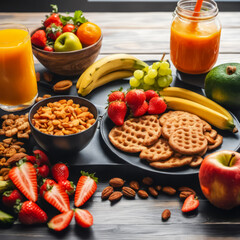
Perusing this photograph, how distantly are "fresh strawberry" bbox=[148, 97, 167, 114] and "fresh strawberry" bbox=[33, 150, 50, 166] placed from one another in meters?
0.49

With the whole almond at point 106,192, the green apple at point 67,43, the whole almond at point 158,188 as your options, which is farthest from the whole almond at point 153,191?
the green apple at point 67,43

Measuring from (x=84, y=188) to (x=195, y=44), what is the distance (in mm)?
897

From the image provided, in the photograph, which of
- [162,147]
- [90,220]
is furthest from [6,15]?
[90,220]

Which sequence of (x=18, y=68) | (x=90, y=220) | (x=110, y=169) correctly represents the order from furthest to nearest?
1. (x=18, y=68)
2. (x=110, y=169)
3. (x=90, y=220)

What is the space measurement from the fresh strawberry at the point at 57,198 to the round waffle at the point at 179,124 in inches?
18.1

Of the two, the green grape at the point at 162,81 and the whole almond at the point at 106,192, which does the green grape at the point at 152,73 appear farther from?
the whole almond at the point at 106,192

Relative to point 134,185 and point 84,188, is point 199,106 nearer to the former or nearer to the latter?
point 134,185

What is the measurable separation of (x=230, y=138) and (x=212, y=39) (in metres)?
0.52

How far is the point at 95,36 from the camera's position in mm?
1826

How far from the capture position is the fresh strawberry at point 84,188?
1.25m

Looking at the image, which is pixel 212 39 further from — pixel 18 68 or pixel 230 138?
pixel 18 68

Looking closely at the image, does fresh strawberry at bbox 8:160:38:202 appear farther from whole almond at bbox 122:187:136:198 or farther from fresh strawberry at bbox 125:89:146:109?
fresh strawberry at bbox 125:89:146:109

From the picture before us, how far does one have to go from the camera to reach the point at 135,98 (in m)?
1.54

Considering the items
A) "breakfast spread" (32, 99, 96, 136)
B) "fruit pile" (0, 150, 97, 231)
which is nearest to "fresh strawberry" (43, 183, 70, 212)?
"fruit pile" (0, 150, 97, 231)
